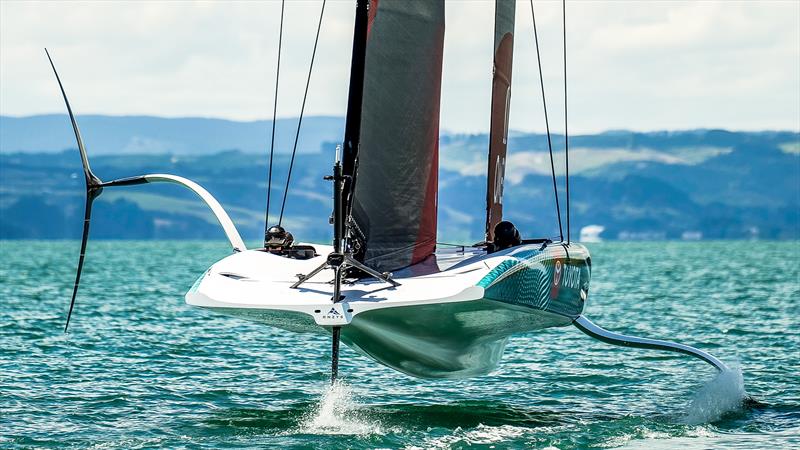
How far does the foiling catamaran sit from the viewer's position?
11.7m

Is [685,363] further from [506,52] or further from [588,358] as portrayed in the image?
[506,52]

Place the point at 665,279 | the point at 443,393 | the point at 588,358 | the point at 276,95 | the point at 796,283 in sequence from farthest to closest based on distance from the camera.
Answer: the point at 665,279 → the point at 796,283 → the point at 588,358 → the point at 443,393 → the point at 276,95

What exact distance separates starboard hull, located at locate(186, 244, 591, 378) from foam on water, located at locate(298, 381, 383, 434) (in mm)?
610

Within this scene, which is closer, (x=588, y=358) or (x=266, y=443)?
(x=266, y=443)

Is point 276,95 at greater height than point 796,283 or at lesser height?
greater

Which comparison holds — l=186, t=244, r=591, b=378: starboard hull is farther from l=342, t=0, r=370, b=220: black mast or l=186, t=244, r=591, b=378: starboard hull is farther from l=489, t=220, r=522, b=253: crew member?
l=342, t=0, r=370, b=220: black mast

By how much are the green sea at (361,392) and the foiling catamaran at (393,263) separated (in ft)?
3.27

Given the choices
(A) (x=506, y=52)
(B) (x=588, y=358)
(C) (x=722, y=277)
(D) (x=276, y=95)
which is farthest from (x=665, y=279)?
(D) (x=276, y=95)

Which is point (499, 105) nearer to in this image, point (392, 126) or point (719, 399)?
point (719, 399)

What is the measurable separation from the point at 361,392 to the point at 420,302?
5.41 m

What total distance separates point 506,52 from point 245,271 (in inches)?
250

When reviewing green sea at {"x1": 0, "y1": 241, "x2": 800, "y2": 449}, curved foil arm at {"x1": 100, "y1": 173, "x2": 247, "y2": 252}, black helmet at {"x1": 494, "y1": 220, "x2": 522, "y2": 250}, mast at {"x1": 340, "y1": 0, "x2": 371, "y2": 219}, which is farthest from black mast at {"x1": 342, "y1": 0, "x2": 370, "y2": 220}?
black helmet at {"x1": 494, "y1": 220, "x2": 522, "y2": 250}

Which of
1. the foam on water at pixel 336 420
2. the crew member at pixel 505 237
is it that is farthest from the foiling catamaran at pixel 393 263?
the foam on water at pixel 336 420

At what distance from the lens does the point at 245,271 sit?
12.9 m
